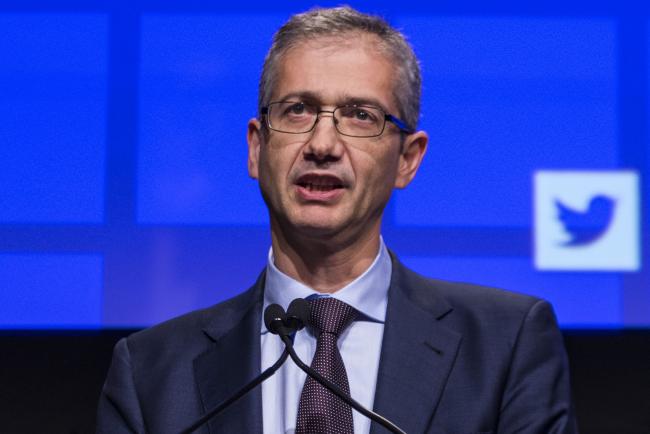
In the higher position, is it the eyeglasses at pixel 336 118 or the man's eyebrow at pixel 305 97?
the man's eyebrow at pixel 305 97

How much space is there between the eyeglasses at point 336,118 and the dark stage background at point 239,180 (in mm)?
752

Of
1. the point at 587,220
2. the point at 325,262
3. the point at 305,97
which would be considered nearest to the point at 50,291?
the point at 325,262

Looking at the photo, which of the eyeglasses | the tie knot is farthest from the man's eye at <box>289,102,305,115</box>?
the tie knot

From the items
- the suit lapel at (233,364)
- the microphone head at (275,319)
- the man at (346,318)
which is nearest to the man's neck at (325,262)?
the man at (346,318)

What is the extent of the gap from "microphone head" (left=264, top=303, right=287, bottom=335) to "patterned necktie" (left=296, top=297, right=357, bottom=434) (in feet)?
0.75

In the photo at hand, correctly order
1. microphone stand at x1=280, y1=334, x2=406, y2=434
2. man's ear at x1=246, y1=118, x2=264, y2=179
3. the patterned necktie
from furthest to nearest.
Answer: man's ear at x1=246, y1=118, x2=264, y2=179, the patterned necktie, microphone stand at x1=280, y1=334, x2=406, y2=434

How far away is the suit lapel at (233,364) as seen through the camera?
189cm

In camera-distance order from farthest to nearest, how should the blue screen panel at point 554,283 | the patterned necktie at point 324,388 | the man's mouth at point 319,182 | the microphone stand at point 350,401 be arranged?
the blue screen panel at point 554,283 < the man's mouth at point 319,182 < the patterned necktie at point 324,388 < the microphone stand at point 350,401

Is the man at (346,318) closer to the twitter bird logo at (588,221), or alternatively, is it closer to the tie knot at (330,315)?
the tie knot at (330,315)

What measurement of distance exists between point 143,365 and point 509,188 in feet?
3.80

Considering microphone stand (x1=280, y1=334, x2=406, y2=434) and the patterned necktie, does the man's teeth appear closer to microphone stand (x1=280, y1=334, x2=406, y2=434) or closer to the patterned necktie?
the patterned necktie

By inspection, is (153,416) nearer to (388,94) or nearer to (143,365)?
(143,365)

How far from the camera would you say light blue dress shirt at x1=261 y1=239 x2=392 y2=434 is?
1900mm

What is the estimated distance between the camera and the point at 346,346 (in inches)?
77.5
